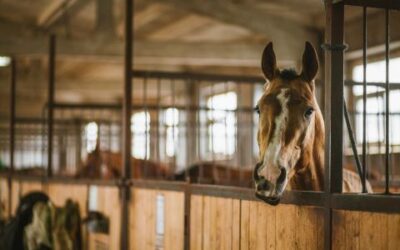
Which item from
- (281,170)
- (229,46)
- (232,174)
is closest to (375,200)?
(281,170)

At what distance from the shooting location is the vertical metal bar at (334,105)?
7.75ft

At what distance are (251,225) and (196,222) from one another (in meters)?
0.62

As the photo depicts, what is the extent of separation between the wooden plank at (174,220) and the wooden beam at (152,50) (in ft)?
13.7

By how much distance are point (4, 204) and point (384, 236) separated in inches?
255

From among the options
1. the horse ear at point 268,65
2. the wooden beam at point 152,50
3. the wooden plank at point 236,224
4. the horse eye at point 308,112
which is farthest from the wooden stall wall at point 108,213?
the wooden beam at point 152,50

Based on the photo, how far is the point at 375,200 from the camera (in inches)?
83.1

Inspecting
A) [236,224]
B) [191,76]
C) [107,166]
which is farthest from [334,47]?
[107,166]

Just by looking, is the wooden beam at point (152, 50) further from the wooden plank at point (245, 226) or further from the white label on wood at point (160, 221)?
the wooden plank at point (245, 226)

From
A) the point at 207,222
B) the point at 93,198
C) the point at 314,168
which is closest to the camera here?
the point at 314,168

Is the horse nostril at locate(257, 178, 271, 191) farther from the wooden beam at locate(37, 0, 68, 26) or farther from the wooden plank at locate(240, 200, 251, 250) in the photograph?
the wooden beam at locate(37, 0, 68, 26)

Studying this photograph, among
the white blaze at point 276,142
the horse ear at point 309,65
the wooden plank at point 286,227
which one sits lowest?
the wooden plank at point 286,227

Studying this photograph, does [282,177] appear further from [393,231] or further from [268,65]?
[268,65]

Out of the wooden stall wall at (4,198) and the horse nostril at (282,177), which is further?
the wooden stall wall at (4,198)

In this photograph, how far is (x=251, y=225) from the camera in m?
2.83
